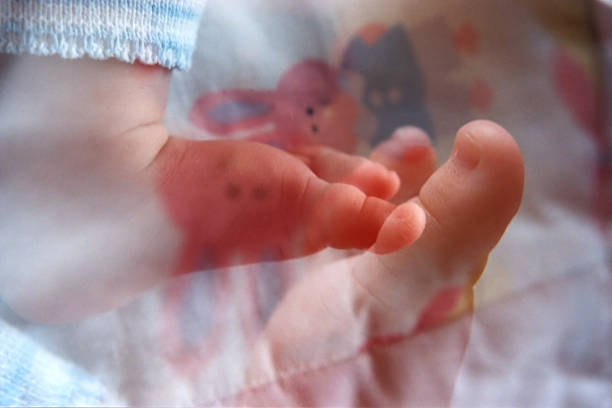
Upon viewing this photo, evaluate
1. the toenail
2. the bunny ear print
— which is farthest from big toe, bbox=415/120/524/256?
the bunny ear print

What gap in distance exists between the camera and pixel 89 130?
319 mm

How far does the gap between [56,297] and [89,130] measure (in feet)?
0.32

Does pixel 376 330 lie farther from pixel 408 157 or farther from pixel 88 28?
pixel 88 28

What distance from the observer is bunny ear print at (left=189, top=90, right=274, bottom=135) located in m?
0.36

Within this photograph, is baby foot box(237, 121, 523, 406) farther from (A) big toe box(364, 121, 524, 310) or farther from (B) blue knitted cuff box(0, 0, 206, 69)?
(B) blue knitted cuff box(0, 0, 206, 69)

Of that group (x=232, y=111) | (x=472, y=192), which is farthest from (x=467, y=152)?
(x=232, y=111)

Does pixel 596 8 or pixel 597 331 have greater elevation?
pixel 596 8

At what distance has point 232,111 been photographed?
37 centimetres

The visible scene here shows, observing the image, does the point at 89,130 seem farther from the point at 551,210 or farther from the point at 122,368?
the point at 551,210

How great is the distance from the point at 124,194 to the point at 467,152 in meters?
0.19

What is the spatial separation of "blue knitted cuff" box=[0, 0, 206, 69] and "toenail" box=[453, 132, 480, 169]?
0.17 m

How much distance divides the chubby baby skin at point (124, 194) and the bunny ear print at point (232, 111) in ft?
0.07

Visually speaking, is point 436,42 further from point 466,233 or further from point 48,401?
point 48,401

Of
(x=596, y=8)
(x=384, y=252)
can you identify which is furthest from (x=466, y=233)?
(x=596, y=8)
